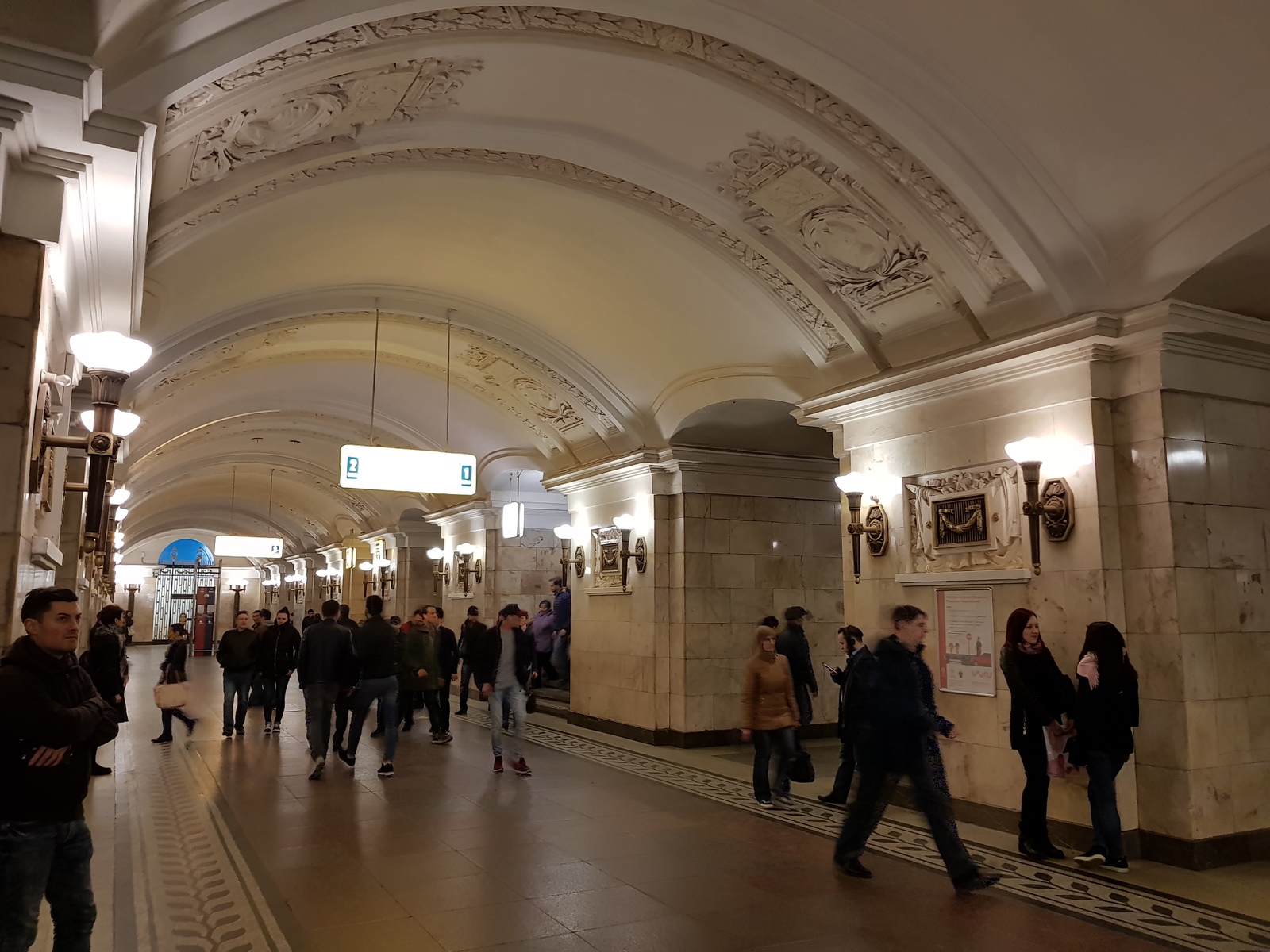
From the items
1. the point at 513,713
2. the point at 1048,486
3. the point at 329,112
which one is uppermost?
the point at 329,112

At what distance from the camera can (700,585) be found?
10.3 meters

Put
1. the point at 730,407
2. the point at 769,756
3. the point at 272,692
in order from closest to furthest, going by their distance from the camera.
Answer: the point at 769,756 → the point at 730,407 → the point at 272,692

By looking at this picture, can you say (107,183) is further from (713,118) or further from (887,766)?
(887,766)

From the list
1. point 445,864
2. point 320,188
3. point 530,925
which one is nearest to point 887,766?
point 530,925

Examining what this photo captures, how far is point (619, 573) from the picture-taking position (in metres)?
11.1

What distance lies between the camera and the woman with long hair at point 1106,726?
5.18m

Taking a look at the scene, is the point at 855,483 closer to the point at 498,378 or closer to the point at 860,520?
the point at 860,520

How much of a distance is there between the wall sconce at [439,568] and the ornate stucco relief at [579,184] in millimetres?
10637

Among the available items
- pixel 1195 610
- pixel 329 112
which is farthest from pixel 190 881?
pixel 1195 610

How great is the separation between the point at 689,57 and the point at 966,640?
4.44 meters

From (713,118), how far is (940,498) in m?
3.27

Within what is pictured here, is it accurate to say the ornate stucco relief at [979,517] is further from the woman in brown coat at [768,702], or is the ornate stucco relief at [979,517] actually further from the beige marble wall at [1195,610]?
the woman in brown coat at [768,702]

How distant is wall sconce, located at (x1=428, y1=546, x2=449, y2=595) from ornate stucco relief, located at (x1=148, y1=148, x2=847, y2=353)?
34.9 feet

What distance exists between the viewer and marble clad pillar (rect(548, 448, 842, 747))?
403 inches
